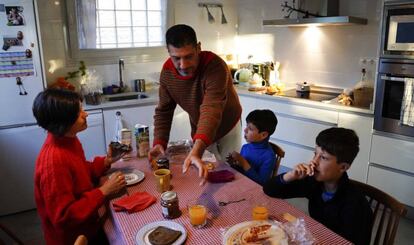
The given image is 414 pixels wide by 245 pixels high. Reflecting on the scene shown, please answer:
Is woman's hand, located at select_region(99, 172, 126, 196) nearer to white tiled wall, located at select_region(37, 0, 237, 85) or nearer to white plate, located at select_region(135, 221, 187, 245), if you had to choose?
white plate, located at select_region(135, 221, 187, 245)

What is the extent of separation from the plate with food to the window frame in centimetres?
271

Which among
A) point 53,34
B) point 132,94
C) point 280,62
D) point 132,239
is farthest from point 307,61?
point 132,239

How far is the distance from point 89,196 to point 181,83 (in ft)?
2.60

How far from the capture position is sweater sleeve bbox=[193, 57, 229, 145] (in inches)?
62.7

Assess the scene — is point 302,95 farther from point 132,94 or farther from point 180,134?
point 132,94

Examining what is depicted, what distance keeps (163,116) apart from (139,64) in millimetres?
1851

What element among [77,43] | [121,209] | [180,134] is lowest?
[180,134]

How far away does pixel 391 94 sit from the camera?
103 inches

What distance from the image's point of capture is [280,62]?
3955 mm

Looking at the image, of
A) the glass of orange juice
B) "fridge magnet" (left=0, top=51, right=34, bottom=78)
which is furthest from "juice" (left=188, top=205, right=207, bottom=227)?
"fridge magnet" (left=0, top=51, right=34, bottom=78)

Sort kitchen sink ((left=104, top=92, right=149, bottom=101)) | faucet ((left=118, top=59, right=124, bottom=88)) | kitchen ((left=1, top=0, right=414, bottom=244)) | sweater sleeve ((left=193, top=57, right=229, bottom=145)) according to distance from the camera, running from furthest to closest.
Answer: faucet ((left=118, top=59, right=124, bottom=88)) < kitchen sink ((left=104, top=92, right=149, bottom=101)) < kitchen ((left=1, top=0, right=414, bottom=244)) < sweater sleeve ((left=193, top=57, right=229, bottom=145))

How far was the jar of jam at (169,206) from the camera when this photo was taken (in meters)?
1.30

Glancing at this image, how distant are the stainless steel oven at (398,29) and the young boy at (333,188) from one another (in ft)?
4.41

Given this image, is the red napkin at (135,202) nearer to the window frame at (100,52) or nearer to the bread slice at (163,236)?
the bread slice at (163,236)
